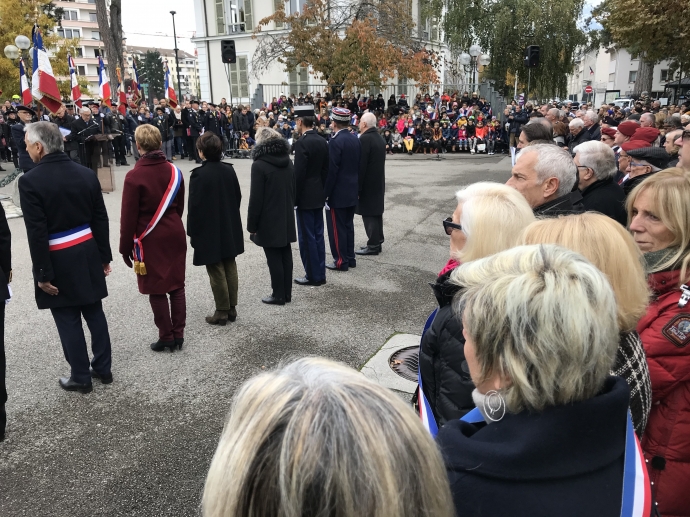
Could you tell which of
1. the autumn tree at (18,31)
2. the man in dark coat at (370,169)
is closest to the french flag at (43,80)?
the man in dark coat at (370,169)

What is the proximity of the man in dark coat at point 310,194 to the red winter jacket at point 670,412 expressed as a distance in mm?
4335

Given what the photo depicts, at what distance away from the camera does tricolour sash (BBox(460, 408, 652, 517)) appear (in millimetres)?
1115

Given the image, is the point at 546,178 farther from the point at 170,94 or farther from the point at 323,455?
the point at 170,94

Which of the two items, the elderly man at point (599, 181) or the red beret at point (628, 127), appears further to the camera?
the red beret at point (628, 127)

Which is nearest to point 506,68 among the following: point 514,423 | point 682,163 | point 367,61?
point 367,61

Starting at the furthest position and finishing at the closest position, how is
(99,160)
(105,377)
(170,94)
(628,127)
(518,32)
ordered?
(518,32) < (170,94) < (99,160) < (628,127) < (105,377)

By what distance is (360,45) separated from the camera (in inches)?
814

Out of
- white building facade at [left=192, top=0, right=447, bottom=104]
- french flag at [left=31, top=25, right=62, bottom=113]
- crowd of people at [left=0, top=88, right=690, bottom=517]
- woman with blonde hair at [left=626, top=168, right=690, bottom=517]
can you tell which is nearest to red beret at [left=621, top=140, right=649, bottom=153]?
crowd of people at [left=0, top=88, right=690, bottom=517]

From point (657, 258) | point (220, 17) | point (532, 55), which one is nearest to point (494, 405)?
point (657, 258)

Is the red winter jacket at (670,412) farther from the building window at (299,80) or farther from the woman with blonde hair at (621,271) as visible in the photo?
the building window at (299,80)

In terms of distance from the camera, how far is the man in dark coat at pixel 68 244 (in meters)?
3.50

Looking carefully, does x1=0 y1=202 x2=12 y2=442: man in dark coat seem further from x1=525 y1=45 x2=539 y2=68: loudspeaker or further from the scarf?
x1=525 y1=45 x2=539 y2=68: loudspeaker

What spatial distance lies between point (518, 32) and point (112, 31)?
61.8 ft

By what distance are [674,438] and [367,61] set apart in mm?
20948
